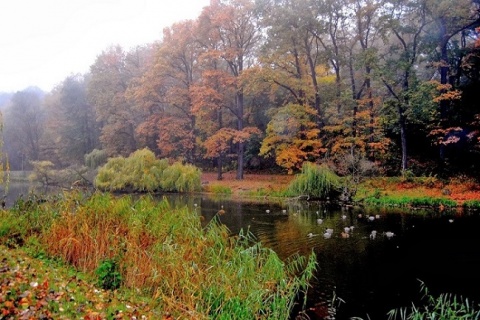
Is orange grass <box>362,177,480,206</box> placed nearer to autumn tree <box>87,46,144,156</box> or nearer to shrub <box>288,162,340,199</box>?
shrub <box>288,162,340,199</box>

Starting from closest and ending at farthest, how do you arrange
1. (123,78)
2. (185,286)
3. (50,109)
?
(185,286) → (123,78) → (50,109)

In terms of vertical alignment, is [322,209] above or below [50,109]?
below

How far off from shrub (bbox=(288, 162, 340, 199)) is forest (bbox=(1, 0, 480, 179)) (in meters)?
0.96

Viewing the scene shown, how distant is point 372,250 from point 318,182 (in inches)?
421

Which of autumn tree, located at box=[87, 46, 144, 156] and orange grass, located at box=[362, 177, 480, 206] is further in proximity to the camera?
autumn tree, located at box=[87, 46, 144, 156]

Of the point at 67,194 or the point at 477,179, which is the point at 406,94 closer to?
the point at 477,179

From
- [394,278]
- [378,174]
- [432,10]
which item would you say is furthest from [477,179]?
[394,278]

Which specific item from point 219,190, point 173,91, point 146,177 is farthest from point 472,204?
point 173,91

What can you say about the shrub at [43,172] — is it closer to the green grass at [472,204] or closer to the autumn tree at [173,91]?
the autumn tree at [173,91]

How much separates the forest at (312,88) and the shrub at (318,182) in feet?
3.14

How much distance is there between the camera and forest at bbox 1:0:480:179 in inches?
877

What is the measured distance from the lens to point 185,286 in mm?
5629

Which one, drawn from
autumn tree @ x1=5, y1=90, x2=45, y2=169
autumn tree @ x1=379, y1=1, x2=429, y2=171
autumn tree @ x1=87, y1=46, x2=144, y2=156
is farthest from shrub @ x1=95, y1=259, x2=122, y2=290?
autumn tree @ x1=5, y1=90, x2=45, y2=169

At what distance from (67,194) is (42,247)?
172 centimetres
